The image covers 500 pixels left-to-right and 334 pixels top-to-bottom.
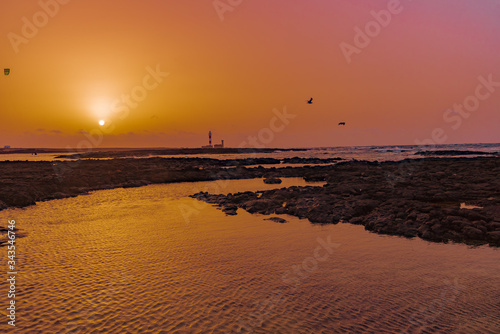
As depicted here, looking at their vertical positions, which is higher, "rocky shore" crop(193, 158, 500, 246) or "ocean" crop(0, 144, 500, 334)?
"rocky shore" crop(193, 158, 500, 246)

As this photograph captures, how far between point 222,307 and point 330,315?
3147mm

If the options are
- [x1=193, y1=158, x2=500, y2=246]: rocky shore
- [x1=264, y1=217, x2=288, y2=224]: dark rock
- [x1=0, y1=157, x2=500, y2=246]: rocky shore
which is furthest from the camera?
[x1=264, y1=217, x2=288, y2=224]: dark rock

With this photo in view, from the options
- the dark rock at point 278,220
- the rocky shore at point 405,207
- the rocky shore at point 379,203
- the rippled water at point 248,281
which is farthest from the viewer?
the dark rock at point 278,220

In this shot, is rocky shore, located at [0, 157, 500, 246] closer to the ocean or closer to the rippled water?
the ocean

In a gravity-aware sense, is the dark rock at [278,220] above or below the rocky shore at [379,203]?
below

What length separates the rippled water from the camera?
8.41 meters

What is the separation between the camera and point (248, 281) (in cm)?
1108

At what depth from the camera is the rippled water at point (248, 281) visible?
841 cm

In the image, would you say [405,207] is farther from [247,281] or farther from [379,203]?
[247,281]

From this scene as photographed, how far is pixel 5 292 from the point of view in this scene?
996 centimetres

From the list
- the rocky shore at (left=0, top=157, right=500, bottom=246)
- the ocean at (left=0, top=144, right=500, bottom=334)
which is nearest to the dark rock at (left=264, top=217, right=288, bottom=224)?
the ocean at (left=0, top=144, right=500, bottom=334)

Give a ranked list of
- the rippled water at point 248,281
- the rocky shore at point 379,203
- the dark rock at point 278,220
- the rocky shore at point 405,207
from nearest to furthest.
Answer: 1. the rippled water at point 248,281
2. the rocky shore at point 405,207
3. the rocky shore at point 379,203
4. the dark rock at point 278,220

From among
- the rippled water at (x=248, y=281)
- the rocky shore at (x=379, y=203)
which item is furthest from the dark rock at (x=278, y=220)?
the rocky shore at (x=379, y=203)

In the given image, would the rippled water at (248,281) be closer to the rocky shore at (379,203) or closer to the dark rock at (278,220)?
the dark rock at (278,220)
